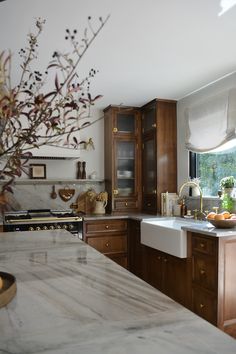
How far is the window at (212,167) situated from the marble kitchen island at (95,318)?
2.37 m

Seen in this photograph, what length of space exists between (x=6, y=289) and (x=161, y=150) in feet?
10.9

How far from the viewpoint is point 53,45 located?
249 cm

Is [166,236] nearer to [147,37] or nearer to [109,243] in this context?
[109,243]

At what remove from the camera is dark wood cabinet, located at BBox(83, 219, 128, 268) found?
3.85 meters

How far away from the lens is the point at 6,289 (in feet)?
3.05

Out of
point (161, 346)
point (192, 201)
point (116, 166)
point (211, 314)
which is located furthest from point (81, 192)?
point (161, 346)

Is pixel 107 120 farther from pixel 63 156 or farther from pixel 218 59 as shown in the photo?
pixel 218 59

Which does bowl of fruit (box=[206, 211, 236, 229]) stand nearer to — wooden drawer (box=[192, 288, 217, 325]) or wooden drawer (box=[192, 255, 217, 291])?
wooden drawer (box=[192, 255, 217, 291])

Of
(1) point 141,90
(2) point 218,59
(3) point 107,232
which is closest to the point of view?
(2) point 218,59

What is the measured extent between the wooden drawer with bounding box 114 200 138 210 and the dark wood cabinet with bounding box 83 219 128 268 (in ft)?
1.20

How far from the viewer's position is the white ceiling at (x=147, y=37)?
6.41ft

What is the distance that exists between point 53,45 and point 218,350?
2453mm

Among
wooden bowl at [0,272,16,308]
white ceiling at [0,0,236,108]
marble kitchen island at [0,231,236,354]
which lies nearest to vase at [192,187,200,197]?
white ceiling at [0,0,236,108]

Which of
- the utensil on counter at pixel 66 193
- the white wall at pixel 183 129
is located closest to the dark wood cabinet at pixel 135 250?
the white wall at pixel 183 129
